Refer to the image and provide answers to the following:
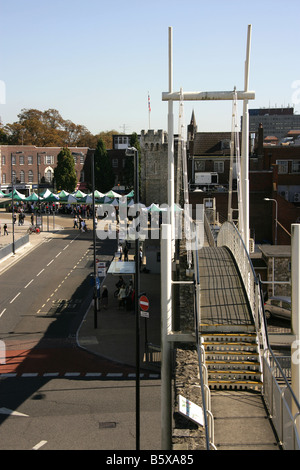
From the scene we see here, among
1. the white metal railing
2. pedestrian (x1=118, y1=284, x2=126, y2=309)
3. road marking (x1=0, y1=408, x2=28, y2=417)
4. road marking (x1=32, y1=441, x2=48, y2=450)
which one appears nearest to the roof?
pedestrian (x1=118, y1=284, x2=126, y2=309)

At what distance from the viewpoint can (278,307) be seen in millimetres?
28859

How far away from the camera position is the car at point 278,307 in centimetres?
2854

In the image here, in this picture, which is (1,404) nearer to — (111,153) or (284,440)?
(284,440)

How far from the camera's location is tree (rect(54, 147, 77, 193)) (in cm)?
8550

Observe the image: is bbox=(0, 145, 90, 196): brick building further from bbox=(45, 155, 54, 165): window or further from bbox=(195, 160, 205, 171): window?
bbox=(195, 160, 205, 171): window

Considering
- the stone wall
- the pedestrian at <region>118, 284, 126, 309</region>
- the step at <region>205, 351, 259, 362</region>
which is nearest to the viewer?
the stone wall

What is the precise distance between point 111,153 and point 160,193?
786 inches

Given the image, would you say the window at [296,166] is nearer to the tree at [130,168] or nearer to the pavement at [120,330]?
the pavement at [120,330]

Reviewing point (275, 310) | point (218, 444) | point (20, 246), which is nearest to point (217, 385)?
point (218, 444)

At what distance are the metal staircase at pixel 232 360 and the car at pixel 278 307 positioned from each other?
57.3 ft

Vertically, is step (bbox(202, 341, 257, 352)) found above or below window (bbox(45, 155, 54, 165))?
below

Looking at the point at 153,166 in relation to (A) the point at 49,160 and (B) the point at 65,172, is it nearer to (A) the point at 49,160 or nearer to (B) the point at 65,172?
(B) the point at 65,172

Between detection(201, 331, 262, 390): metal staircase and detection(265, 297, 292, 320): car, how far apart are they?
57.3 feet

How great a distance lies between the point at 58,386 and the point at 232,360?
35.1ft
